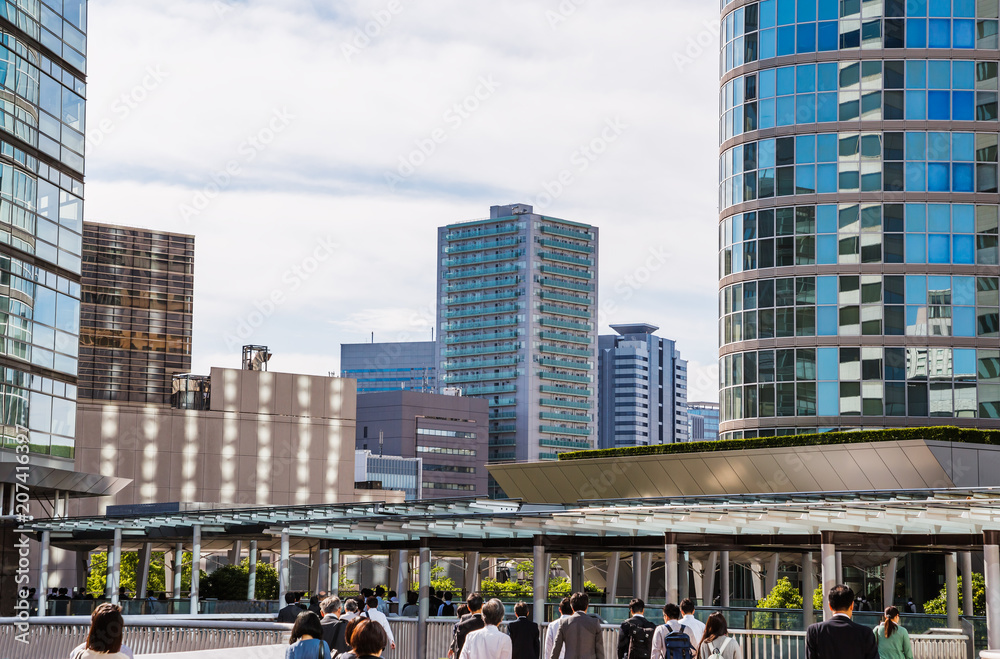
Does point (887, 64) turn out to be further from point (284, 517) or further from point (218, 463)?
point (218, 463)

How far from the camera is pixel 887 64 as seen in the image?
166 feet

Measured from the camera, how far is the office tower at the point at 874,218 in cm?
4956

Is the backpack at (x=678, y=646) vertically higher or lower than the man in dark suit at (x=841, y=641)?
lower

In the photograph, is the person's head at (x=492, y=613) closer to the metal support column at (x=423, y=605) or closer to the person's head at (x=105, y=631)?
the person's head at (x=105, y=631)

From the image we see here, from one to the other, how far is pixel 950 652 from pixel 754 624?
4.21m

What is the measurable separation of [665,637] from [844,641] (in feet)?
13.5

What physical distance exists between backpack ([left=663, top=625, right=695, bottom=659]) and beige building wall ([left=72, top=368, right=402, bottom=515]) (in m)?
92.1

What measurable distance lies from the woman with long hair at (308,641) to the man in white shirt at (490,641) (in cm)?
232

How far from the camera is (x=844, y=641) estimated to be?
9188mm

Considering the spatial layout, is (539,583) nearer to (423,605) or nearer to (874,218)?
(423,605)

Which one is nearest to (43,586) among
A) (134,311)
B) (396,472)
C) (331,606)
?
(331,606)

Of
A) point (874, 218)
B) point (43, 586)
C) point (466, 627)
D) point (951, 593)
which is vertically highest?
point (874, 218)

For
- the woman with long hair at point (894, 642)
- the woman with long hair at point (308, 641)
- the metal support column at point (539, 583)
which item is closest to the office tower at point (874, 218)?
the metal support column at point (539, 583)

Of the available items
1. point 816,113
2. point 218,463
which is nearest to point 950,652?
point 816,113
